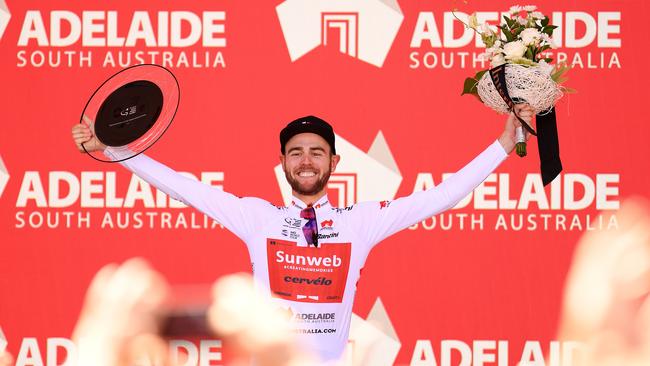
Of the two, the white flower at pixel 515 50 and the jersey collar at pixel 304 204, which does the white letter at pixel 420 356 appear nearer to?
the jersey collar at pixel 304 204

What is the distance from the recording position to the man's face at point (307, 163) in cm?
303

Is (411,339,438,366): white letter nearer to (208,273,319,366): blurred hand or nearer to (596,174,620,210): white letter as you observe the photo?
(208,273,319,366): blurred hand

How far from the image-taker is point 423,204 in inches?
119

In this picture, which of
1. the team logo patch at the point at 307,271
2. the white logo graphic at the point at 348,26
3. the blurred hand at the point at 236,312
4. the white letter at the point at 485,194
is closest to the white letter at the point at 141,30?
the white logo graphic at the point at 348,26

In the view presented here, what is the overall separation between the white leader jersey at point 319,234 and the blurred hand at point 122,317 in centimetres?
114

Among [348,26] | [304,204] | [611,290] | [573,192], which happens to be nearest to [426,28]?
[348,26]

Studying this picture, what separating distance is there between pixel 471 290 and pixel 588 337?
572 millimetres

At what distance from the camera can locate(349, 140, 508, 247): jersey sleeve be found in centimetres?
297

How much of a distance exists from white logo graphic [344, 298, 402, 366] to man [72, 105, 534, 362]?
0.98m

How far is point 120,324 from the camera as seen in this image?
4.13 meters

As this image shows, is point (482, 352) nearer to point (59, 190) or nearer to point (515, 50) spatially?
point (515, 50)

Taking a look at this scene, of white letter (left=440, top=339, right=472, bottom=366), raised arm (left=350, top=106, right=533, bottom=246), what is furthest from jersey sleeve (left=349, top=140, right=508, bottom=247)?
white letter (left=440, top=339, right=472, bottom=366)

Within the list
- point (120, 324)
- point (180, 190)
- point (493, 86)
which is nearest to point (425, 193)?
point (493, 86)

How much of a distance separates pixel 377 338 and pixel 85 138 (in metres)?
1.78
